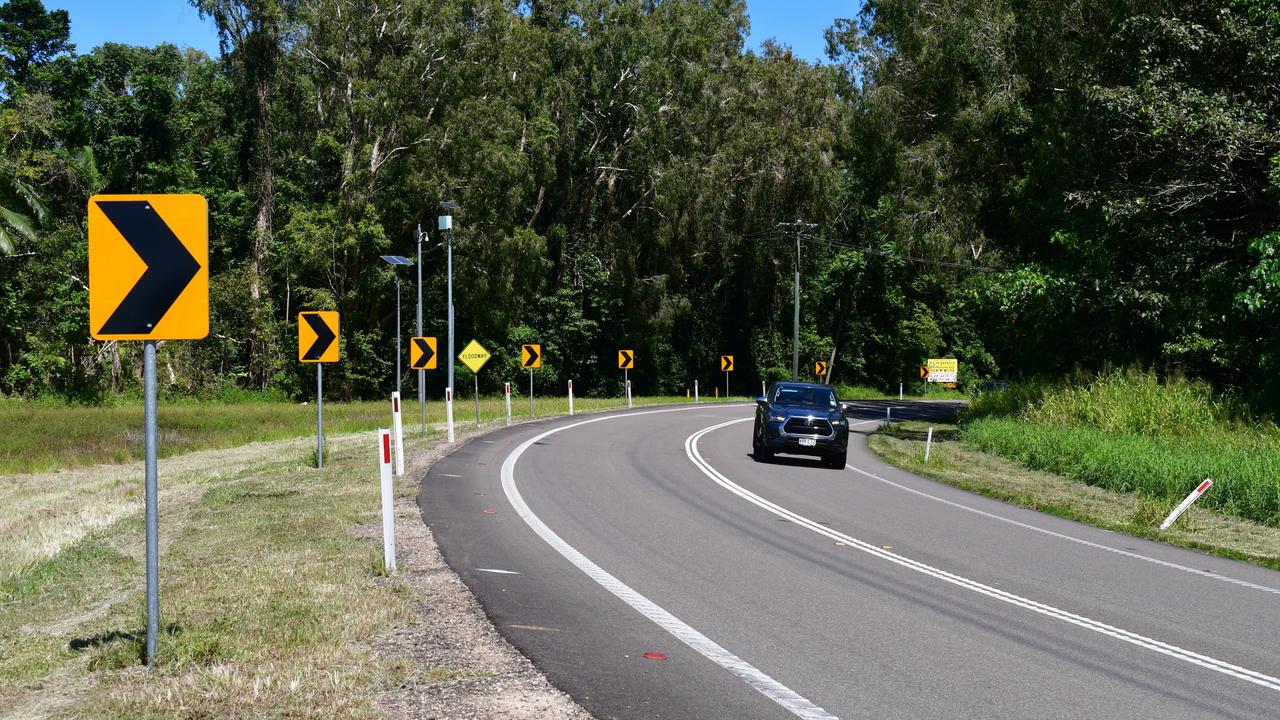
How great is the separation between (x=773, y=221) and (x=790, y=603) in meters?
59.2

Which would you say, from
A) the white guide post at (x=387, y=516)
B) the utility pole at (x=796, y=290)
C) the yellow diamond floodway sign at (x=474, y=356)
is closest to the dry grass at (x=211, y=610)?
the white guide post at (x=387, y=516)

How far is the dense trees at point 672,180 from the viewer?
90.4 feet

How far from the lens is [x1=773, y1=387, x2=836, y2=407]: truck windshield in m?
23.1

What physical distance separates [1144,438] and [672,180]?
38.5 meters

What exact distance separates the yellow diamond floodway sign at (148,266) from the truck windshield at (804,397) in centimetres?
1733

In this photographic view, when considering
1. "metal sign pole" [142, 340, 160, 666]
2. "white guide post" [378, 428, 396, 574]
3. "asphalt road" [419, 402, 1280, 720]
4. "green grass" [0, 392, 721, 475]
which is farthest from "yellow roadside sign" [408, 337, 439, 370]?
"metal sign pole" [142, 340, 160, 666]

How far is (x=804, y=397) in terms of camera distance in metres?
23.5

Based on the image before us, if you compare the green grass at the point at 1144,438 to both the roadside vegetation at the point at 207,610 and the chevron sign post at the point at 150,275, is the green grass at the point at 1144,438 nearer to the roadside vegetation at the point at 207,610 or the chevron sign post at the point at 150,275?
the roadside vegetation at the point at 207,610

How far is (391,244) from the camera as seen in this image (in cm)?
5634

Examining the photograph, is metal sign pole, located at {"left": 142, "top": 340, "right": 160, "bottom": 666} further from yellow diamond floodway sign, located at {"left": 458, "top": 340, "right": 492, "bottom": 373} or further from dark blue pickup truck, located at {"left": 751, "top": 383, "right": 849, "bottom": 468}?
yellow diamond floodway sign, located at {"left": 458, "top": 340, "right": 492, "bottom": 373}

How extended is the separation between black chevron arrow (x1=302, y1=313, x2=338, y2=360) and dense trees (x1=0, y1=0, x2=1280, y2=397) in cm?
1790

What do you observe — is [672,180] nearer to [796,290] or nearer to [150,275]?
[796,290]

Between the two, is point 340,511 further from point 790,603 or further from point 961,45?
point 961,45

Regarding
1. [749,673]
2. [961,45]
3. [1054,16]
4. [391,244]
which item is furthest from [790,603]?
[391,244]
